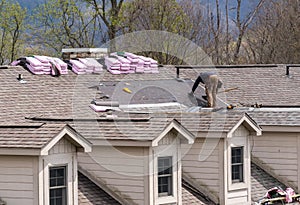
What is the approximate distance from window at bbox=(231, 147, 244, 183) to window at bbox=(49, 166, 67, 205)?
580cm

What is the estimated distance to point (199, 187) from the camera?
2283cm

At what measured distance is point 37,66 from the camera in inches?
1030

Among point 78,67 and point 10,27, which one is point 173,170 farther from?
point 10,27

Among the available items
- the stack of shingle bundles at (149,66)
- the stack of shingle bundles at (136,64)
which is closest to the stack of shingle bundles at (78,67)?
the stack of shingle bundles at (136,64)

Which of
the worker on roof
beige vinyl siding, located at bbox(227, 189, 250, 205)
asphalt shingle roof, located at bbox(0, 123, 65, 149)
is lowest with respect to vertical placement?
beige vinyl siding, located at bbox(227, 189, 250, 205)

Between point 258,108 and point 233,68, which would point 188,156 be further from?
point 233,68

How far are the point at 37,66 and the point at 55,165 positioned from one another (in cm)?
811

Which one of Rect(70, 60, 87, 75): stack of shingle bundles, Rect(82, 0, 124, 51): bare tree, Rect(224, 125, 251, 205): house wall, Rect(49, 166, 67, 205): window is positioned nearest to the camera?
Rect(49, 166, 67, 205): window

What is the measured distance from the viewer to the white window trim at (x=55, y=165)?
18078 millimetres

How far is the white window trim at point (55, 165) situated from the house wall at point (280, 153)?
26.5 ft

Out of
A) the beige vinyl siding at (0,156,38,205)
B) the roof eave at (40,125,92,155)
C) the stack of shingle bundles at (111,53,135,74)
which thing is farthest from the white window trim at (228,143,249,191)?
the stack of shingle bundles at (111,53,135,74)

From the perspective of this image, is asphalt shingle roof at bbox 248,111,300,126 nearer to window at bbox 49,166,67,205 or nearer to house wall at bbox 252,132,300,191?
house wall at bbox 252,132,300,191

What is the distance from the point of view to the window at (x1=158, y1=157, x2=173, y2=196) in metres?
20.8

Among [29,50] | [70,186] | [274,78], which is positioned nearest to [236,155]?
[70,186]
